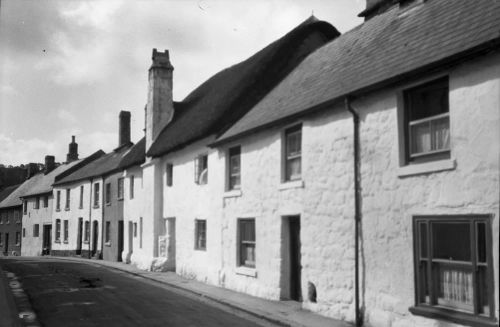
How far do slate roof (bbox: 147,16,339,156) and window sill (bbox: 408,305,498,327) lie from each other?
35.2ft

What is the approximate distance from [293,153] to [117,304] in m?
5.97

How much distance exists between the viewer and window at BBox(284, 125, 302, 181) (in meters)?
14.0

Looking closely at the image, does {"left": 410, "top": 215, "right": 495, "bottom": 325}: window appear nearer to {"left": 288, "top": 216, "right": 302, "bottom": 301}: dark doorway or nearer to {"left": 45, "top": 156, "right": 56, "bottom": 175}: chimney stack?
{"left": 288, "top": 216, "right": 302, "bottom": 301}: dark doorway

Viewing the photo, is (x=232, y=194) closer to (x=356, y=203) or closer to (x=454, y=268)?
(x=356, y=203)

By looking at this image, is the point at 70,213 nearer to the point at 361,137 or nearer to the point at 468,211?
the point at 361,137

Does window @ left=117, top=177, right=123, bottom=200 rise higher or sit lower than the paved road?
higher

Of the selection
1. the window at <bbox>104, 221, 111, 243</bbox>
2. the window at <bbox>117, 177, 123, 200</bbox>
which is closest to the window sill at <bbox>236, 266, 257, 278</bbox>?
the window at <bbox>117, 177, 123, 200</bbox>

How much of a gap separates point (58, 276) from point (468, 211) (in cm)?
1722

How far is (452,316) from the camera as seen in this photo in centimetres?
862

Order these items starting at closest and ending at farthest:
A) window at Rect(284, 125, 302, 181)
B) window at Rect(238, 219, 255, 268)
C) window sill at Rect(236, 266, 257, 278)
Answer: window at Rect(284, 125, 302, 181)
window sill at Rect(236, 266, 257, 278)
window at Rect(238, 219, 255, 268)

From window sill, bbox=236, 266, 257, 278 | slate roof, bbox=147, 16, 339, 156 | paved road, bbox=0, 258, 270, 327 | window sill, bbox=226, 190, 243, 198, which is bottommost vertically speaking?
paved road, bbox=0, 258, 270, 327

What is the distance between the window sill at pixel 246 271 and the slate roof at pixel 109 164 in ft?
46.8

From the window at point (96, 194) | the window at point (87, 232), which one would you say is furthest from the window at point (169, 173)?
the window at point (87, 232)

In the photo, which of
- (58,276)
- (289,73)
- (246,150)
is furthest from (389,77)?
(58,276)
